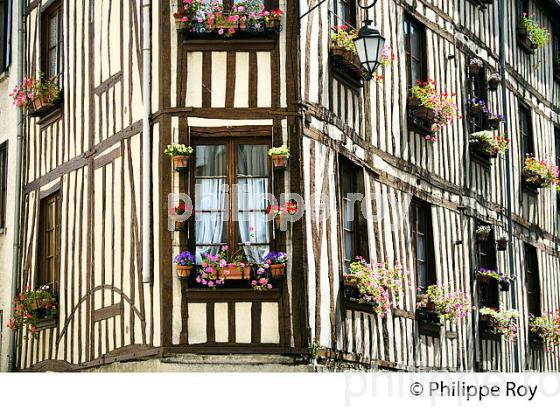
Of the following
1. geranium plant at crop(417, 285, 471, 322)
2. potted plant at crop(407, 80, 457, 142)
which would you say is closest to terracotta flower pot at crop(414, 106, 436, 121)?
potted plant at crop(407, 80, 457, 142)

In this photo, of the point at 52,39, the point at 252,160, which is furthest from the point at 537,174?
the point at 252,160

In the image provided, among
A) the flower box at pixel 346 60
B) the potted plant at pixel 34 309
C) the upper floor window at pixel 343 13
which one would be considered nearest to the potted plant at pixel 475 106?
the upper floor window at pixel 343 13

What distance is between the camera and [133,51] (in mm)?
11938

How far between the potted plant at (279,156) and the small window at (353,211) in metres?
1.40

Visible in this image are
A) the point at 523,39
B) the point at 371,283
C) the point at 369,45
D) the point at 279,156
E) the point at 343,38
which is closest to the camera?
the point at 279,156

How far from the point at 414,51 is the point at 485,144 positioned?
2.00 m

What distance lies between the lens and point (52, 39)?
1442cm

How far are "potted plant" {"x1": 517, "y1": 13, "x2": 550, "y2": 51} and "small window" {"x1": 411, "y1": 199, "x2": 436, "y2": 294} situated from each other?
16.7ft

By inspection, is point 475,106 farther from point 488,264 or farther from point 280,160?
point 280,160

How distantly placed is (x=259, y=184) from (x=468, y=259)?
17.2ft

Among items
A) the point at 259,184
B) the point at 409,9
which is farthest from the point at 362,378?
the point at 409,9

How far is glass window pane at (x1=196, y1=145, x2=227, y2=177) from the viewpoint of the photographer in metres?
11.1

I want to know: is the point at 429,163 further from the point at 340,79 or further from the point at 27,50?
the point at 27,50

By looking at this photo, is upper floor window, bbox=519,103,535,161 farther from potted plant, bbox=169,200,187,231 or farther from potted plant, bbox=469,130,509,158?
potted plant, bbox=169,200,187,231
